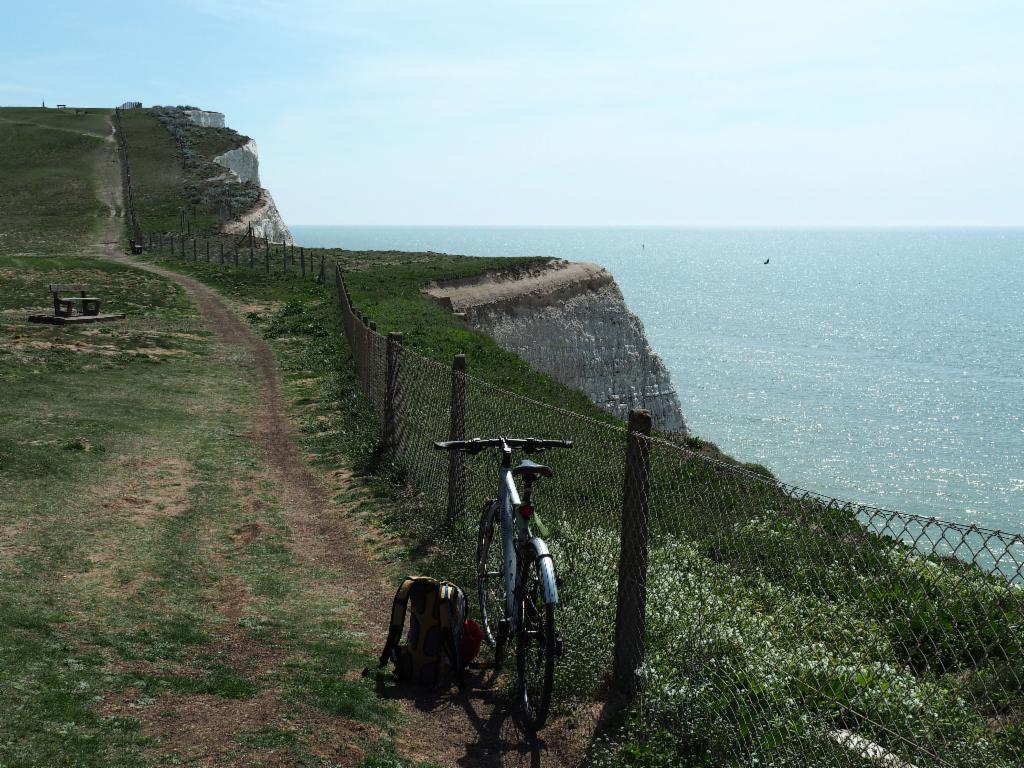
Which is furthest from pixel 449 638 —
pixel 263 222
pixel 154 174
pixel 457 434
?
pixel 154 174

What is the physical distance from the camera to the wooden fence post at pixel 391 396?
13.2 meters

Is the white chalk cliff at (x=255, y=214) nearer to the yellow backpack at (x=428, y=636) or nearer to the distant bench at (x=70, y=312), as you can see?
the distant bench at (x=70, y=312)

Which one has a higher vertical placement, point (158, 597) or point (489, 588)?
point (489, 588)

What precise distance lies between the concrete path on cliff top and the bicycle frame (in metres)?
0.68

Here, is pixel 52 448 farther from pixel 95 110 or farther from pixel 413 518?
pixel 95 110

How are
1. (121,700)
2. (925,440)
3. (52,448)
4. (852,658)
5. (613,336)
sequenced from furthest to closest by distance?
(925,440), (613,336), (52,448), (121,700), (852,658)

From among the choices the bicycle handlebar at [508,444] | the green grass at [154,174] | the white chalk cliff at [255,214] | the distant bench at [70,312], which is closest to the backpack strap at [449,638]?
the bicycle handlebar at [508,444]

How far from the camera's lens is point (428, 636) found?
7082mm

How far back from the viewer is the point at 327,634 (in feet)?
26.3

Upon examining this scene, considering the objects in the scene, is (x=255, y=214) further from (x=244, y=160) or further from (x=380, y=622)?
(x=380, y=622)

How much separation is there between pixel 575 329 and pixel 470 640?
141 ft

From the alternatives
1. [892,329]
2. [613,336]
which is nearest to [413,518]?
[613,336]

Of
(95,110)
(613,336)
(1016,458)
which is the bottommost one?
(1016,458)

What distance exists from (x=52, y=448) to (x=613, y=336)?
40986 mm
